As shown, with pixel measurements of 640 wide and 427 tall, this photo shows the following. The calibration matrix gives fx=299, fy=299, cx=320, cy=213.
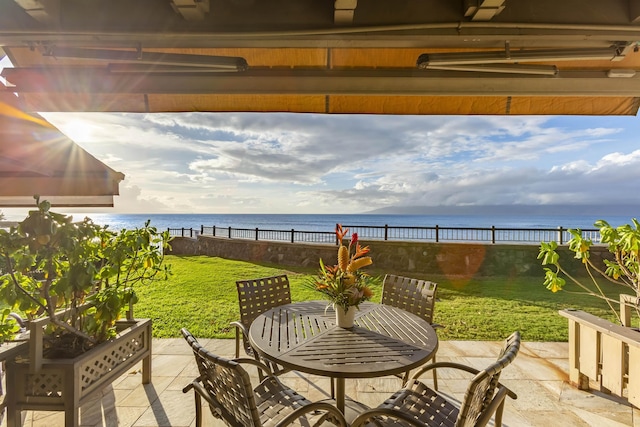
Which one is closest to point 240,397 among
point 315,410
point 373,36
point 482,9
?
point 315,410

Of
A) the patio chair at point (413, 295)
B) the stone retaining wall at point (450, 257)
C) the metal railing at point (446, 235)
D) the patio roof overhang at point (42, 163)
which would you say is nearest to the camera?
the patio roof overhang at point (42, 163)

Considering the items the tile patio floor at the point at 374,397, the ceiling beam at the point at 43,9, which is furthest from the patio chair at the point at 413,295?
the ceiling beam at the point at 43,9

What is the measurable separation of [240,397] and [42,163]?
2061 millimetres

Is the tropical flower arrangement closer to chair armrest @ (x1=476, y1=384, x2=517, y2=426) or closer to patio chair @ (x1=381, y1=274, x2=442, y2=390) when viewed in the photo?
chair armrest @ (x1=476, y1=384, x2=517, y2=426)

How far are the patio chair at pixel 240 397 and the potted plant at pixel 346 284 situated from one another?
0.59 meters

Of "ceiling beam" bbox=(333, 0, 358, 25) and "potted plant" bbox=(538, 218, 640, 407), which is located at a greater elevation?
"ceiling beam" bbox=(333, 0, 358, 25)

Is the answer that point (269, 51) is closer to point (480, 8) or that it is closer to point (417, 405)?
point (480, 8)

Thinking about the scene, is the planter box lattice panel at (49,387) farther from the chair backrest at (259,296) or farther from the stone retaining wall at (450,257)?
the stone retaining wall at (450,257)

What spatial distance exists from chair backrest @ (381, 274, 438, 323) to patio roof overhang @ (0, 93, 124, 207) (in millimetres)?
2637

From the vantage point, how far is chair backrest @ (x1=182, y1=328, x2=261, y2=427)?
1.16m

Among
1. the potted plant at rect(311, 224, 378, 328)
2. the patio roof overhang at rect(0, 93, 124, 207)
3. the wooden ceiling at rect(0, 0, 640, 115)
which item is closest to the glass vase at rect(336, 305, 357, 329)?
the potted plant at rect(311, 224, 378, 328)

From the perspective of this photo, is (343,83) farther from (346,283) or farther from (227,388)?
(227,388)

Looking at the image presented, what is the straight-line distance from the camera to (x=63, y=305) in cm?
201

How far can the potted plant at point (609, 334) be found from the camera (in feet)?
7.02
